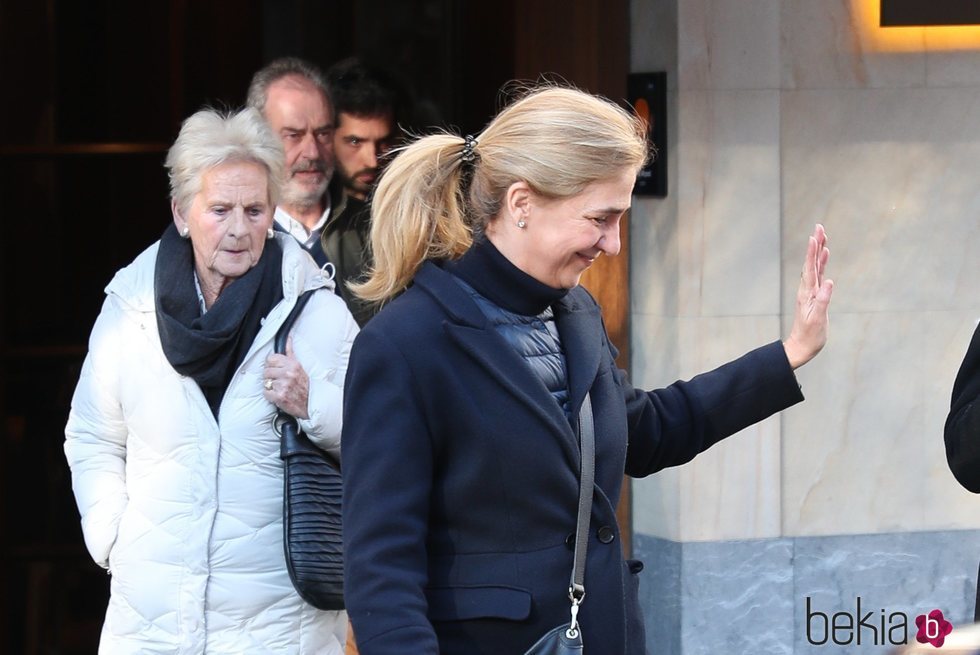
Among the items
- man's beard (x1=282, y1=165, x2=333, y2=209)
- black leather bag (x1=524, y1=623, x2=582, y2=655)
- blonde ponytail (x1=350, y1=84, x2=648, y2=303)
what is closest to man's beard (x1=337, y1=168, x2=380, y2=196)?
man's beard (x1=282, y1=165, x2=333, y2=209)

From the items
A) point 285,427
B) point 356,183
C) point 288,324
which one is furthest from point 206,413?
point 356,183

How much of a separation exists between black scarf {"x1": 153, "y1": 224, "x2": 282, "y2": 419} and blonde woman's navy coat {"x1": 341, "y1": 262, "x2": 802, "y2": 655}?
2.89 feet

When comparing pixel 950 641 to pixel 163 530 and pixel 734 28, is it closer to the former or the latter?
pixel 163 530

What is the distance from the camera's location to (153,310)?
3.64 m

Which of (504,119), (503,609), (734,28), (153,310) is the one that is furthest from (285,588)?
(734,28)

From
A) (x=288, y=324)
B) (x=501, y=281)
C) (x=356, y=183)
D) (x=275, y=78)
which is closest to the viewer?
(x=501, y=281)

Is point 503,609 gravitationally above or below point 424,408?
below

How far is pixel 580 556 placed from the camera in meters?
2.74

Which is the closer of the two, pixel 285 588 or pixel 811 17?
pixel 285 588

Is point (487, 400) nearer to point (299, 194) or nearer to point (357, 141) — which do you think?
point (299, 194)

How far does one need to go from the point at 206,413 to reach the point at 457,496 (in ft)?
3.50

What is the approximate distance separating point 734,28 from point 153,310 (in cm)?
225

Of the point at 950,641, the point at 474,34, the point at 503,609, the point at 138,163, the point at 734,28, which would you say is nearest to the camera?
the point at 950,641

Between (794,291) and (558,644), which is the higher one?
(794,291)
